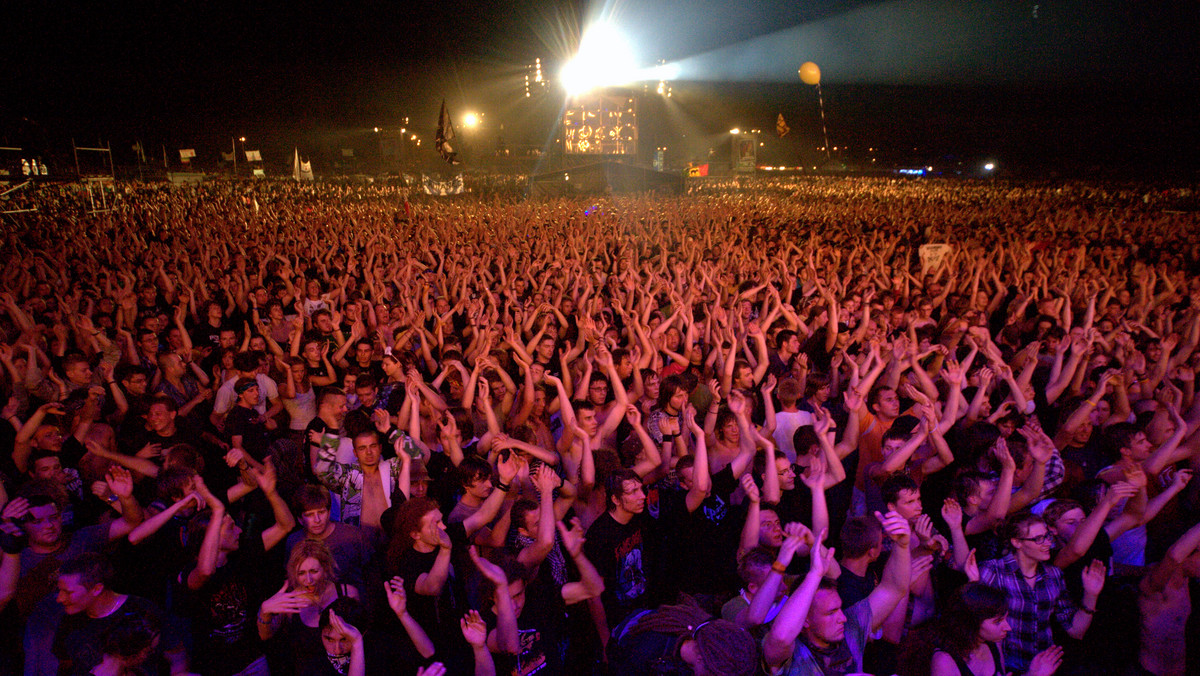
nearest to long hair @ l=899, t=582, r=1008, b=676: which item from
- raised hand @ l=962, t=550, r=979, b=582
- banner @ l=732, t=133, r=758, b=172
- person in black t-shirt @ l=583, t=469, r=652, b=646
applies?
raised hand @ l=962, t=550, r=979, b=582

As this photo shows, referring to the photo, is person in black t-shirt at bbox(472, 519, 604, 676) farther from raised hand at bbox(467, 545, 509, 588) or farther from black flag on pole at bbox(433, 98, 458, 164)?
black flag on pole at bbox(433, 98, 458, 164)

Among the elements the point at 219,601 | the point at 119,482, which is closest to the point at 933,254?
the point at 219,601

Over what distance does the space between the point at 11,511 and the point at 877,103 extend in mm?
64007

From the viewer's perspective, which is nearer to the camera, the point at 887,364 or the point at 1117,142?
the point at 887,364

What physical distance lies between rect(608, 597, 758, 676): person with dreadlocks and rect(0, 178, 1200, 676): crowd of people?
0.01 metres

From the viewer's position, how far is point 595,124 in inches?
1459

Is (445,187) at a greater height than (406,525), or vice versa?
(445,187)

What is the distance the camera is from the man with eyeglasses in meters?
2.63

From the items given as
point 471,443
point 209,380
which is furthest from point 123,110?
point 471,443

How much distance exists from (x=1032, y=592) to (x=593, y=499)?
197cm

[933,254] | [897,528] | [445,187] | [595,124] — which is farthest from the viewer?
[595,124]

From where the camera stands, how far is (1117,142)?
39.9 meters

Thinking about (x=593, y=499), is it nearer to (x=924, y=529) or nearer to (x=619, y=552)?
(x=619, y=552)

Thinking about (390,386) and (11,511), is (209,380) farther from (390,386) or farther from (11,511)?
(11,511)
